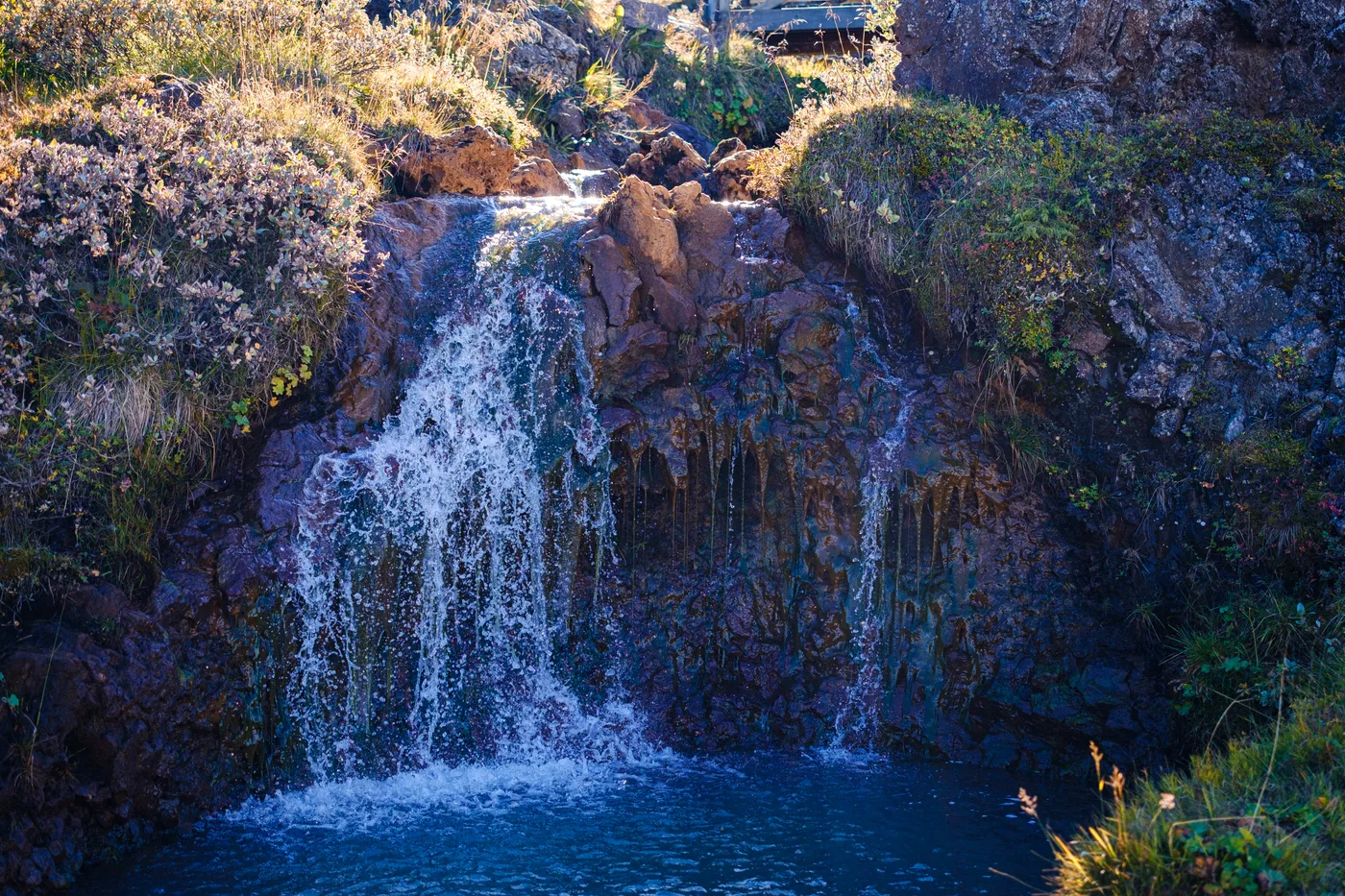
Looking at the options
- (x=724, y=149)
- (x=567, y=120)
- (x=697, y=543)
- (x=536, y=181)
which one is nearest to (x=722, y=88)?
(x=567, y=120)

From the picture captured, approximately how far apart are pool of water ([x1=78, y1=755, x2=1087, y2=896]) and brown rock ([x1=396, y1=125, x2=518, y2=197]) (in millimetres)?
5043

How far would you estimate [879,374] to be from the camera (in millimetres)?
8117

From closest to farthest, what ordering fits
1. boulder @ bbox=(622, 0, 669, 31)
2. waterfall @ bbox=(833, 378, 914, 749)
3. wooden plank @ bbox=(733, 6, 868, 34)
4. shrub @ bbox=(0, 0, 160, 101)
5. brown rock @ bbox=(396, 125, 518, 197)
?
waterfall @ bbox=(833, 378, 914, 749) → shrub @ bbox=(0, 0, 160, 101) → brown rock @ bbox=(396, 125, 518, 197) → boulder @ bbox=(622, 0, 669, 31) → wooden plank @ bbox=(733, 6, 868, 34)

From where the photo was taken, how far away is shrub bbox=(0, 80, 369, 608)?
669 cm

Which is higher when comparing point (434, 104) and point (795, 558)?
point (434, 104)

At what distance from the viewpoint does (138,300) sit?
7.26m

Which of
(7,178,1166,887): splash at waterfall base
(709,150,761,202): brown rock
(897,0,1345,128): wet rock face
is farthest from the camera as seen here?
(709,150,761,202): brown rock

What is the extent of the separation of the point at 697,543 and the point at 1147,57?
6041 mm

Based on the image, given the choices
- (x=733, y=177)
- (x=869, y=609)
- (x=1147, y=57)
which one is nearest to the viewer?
(x=869, y=609)

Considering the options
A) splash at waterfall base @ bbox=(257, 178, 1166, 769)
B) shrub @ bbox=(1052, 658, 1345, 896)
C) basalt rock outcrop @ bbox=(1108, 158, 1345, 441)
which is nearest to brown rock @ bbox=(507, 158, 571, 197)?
splash at waterfall base @ bbox=(257, 178, 1166, 769)

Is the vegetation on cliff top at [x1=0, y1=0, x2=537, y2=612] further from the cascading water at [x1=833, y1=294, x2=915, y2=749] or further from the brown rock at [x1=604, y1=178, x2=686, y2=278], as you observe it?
the cascading water at [x1=833, y1=294, x2=915, y2=749]

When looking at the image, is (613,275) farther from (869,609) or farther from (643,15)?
(643,15)

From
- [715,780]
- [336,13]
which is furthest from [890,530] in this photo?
[336,13]

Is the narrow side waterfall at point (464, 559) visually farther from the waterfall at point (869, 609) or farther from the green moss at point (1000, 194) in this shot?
the green moss at point (1000, 194)
